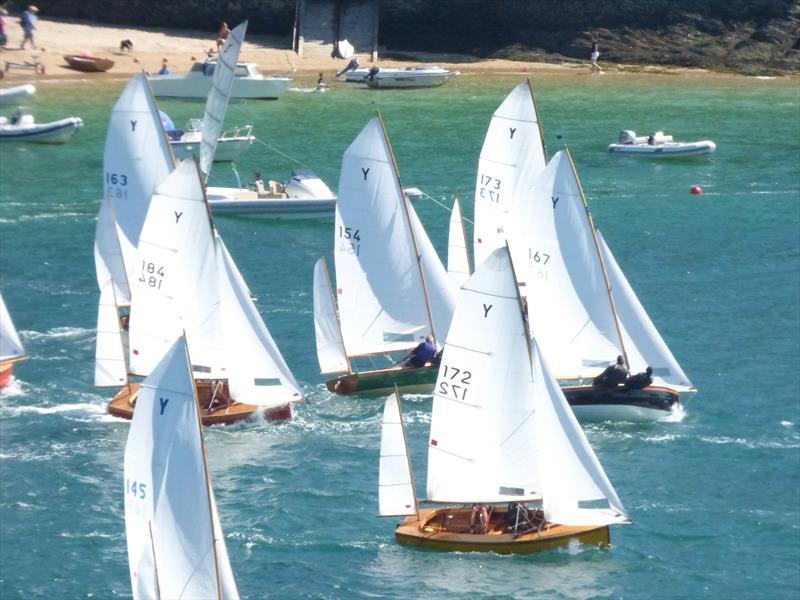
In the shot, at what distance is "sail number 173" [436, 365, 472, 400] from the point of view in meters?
40.5

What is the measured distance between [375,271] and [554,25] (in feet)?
214

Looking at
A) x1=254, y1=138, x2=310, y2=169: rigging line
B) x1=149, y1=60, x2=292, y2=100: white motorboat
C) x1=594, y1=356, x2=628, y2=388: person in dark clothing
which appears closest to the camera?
x1=594, y1=356, x2=628, y2=388: person in dark clothing

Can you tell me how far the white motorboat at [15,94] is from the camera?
318 feet

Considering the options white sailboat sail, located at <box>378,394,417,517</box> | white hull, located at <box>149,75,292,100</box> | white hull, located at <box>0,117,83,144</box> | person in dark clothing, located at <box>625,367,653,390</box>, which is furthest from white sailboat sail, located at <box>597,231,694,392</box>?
white hull, located at <box>149,75,292,100</box>

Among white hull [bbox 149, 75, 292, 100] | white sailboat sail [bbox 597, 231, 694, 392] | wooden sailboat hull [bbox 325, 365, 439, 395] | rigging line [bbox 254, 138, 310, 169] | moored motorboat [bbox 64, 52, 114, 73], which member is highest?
moored motorboat [bbox 64, 52, 114, 73]

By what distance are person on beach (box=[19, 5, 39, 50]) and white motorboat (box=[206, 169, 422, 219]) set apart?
1350 inches

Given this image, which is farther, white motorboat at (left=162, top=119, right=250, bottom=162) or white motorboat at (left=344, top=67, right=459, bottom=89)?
white motorboat at (left=344, top=67, right=459, bottom=89)

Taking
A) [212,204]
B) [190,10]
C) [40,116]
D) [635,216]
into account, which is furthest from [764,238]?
[190,10]

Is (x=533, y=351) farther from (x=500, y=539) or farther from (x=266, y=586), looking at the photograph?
(x=266, y=586)

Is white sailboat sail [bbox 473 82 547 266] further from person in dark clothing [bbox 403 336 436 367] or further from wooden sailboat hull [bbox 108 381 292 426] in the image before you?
wooden sailboat hull [bbox 108 381 292 426]

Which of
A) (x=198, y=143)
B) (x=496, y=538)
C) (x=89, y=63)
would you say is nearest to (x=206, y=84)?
(x=89, y=63)

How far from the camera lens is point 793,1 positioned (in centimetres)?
11138

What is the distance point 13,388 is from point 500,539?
19.2 metres

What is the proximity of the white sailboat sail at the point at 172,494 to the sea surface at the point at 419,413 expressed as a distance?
8584 millimetres
